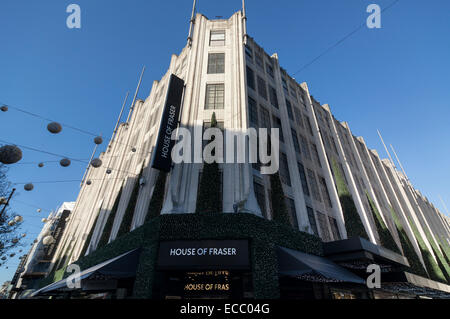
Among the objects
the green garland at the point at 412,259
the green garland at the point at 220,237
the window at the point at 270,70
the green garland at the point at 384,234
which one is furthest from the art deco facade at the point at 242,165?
the green garland at the point at 412,259

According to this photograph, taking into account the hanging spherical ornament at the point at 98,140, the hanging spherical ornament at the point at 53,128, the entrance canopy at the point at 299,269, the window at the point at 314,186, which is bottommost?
the entrance canopy at the point at 299,269

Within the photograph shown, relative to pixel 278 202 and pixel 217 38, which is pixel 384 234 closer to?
pixel 278 202

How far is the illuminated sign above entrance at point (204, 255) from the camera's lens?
10.0 meters

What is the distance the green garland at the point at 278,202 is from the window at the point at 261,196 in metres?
0.72

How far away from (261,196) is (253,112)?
6572mm

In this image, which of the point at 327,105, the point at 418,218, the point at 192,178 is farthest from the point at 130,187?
the point at 418,218

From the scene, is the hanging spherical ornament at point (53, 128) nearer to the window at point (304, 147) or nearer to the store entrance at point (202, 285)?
the store entrance at point (202, 285)

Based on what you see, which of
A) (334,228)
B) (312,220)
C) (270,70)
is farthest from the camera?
(270,70)

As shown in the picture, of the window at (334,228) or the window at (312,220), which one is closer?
the window at (312,220)

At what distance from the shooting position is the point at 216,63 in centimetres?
1869

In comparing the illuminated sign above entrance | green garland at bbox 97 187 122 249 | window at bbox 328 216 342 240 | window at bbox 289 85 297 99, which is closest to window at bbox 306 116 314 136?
window at bbox 289 85 297 99

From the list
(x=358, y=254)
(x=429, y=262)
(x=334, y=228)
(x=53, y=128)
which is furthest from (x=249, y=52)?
(x=429, y=262)

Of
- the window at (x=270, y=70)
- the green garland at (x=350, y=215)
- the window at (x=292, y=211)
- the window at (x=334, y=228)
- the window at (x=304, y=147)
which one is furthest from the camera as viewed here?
the window at (x=270, y=70)
